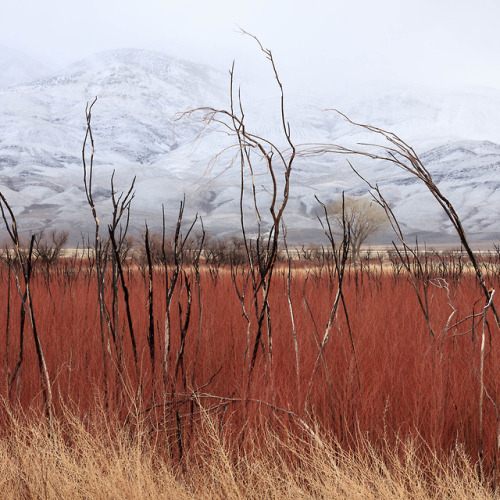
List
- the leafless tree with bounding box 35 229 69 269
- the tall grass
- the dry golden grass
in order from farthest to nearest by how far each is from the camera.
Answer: the leafless tree with bounding box 35 229 69 269 < the tall grass < the dry golden grass

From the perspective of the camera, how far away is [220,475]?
4.46ft

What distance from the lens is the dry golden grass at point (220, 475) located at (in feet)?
4.17

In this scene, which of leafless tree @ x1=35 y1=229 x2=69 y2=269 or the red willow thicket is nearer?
the red willow thicket

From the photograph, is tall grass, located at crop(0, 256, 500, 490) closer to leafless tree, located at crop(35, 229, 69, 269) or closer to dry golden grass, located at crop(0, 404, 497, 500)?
dry golden grass, located at crop(0, 404, 497, 500)

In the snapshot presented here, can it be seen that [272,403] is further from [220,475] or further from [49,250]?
[49,250]

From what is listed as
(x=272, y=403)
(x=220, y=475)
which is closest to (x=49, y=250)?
(x=272, y=403)

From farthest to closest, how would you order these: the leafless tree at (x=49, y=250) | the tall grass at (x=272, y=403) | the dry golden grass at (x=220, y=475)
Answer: the leafless tree at (x=49, y=250) → the tall grass at (x=272, y=403) → the dry golden grass at (x=220, y=475)

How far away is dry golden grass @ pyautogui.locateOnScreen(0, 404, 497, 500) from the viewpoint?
1270mm

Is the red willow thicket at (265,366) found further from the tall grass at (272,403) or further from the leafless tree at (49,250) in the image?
the leafless tree at (49,250)

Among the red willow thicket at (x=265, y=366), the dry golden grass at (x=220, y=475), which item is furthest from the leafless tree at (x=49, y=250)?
the dry golden grass at (x=220, y=475)

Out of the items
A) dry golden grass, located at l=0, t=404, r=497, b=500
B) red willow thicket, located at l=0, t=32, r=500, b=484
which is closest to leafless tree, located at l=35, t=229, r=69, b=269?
red willow thicket, located at l=0, t=32, r=500, b=484

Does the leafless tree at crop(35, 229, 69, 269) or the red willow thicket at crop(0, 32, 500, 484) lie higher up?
the leafless tree at crop(35, 229, 69, 269)

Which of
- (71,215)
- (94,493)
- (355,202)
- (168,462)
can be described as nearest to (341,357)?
(168,462)

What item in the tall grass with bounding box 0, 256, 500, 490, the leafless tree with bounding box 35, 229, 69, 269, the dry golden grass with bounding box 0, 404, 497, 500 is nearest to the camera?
the dry golden grass with bounding box 0, 404, 497, 500
